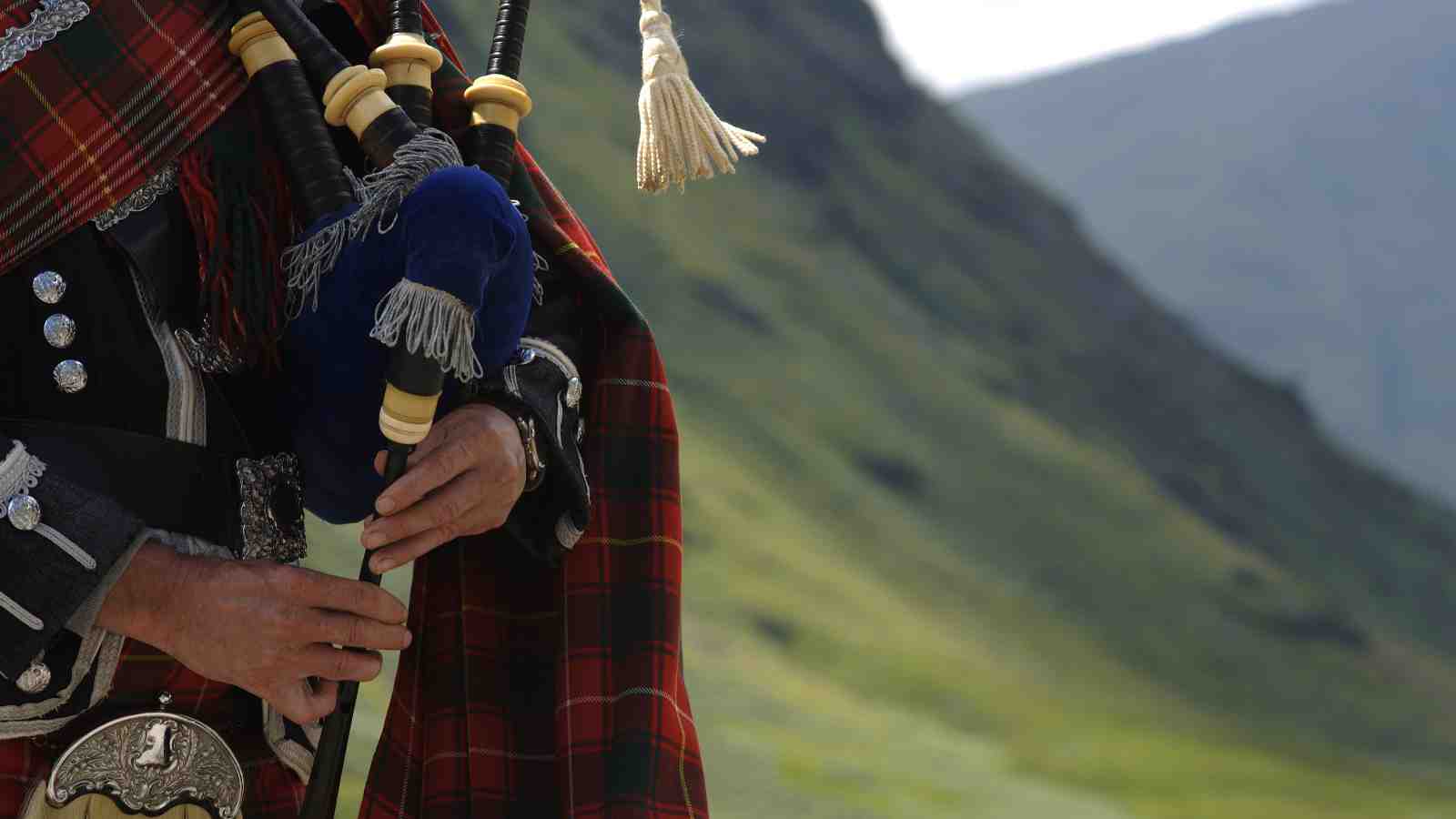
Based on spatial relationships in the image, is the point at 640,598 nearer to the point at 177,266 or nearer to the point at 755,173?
the point at 177,266

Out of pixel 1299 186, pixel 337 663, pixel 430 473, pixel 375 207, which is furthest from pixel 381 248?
pixel 1299 186

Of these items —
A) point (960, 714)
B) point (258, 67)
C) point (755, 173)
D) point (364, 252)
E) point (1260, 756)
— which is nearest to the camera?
point (364, 252)

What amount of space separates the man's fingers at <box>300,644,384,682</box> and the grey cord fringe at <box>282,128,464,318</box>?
1.40 feet

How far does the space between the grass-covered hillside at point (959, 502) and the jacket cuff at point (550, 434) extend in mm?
11397

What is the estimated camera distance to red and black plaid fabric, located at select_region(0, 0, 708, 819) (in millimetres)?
2379

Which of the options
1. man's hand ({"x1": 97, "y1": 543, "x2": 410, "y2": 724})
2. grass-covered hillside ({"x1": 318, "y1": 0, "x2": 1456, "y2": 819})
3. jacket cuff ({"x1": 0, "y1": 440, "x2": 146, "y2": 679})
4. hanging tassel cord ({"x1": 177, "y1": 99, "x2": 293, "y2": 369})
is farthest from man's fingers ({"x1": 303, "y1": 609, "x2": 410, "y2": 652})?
grass-covered hillside ({"x1": 318, "y1": 0, "x2": 1456, "y2": 819})

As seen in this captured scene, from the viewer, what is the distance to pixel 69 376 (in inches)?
83.3

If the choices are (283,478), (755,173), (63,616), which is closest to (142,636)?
(63,616)

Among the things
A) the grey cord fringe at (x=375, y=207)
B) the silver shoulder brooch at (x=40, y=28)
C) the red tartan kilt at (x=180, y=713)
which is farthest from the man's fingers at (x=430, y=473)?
the silver shoulder brooch at (x=40, y=28)

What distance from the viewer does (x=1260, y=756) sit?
109 feet

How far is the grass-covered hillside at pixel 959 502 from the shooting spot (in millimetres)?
26812

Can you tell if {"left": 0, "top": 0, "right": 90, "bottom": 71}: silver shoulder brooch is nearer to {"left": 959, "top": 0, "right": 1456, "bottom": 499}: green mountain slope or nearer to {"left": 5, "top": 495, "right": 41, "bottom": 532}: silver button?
{"left": 5, "top": 495, "right": 41, "bottom": 532}: silver button

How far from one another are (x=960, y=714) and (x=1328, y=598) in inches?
900

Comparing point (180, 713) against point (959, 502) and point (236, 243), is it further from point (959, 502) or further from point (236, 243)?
point (959, 502)
